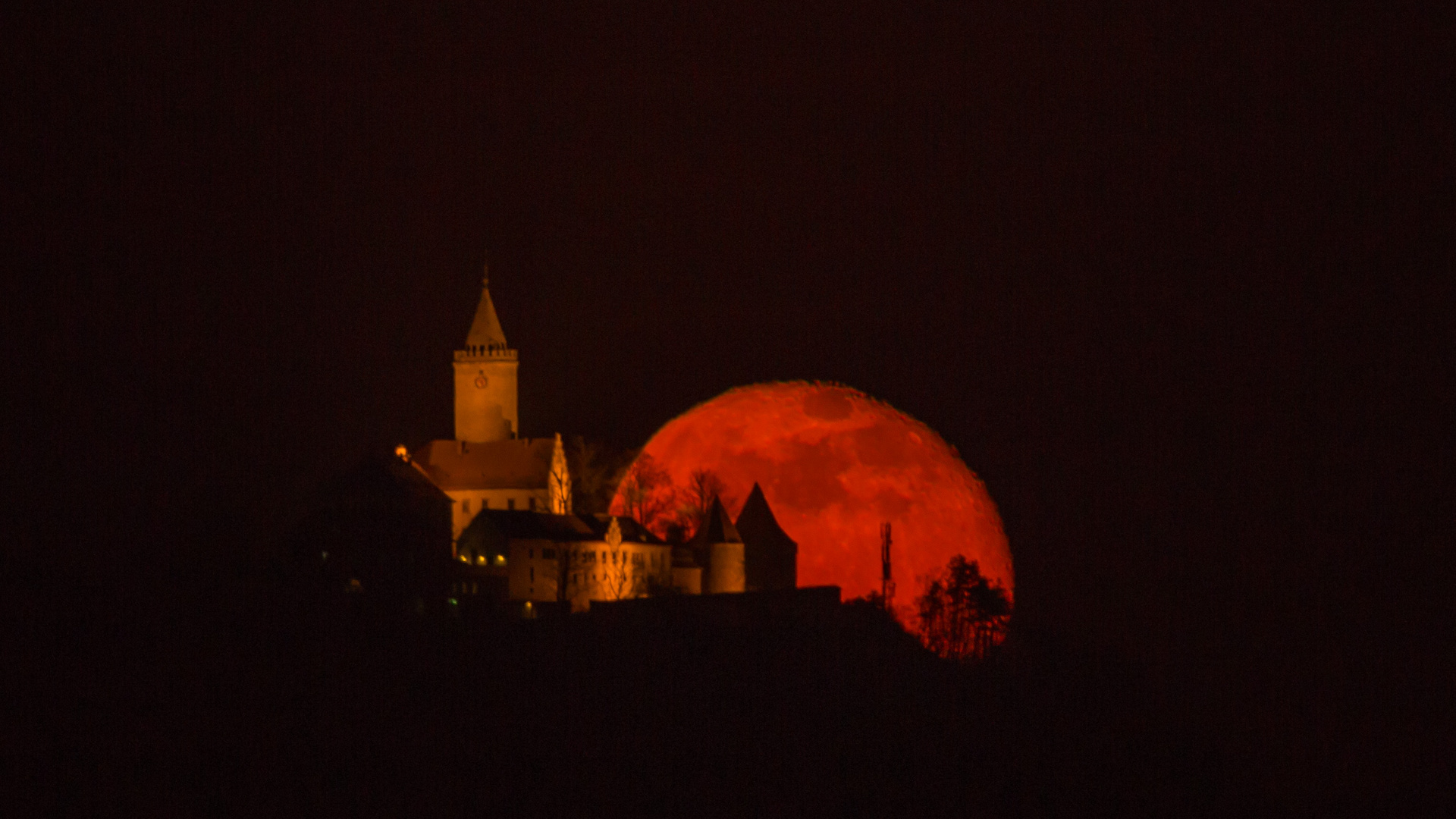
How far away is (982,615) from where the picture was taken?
4966cm

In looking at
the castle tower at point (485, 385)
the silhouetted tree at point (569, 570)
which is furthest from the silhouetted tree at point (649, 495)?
the castle tower at point (485, 385)

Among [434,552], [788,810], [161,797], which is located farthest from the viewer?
[434,552]

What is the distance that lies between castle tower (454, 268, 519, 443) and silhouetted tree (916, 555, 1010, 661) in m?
31.5

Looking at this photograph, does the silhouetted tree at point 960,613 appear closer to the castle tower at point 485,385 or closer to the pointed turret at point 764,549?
the pointed turret at point 764,549

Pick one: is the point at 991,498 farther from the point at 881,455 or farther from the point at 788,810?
the point at 788,810

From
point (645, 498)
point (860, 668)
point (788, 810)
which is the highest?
point (645, 498)

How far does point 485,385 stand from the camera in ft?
257

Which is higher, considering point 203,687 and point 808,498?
point 808,498

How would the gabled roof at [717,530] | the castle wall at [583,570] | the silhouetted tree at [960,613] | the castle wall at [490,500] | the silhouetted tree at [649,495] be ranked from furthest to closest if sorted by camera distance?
the castle wall at [490,500], the silhouetted tree at [649,495], the gabled roof at [717,530], the silhouetted tree at [960,613], the castle wall at [583,570]

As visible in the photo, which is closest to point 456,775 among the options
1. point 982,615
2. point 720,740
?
point 720,740

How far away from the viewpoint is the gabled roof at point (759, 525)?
165 ft

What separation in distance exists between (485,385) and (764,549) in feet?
100

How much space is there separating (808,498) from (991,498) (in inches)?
208

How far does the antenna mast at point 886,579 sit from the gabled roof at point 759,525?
7.59 ft
